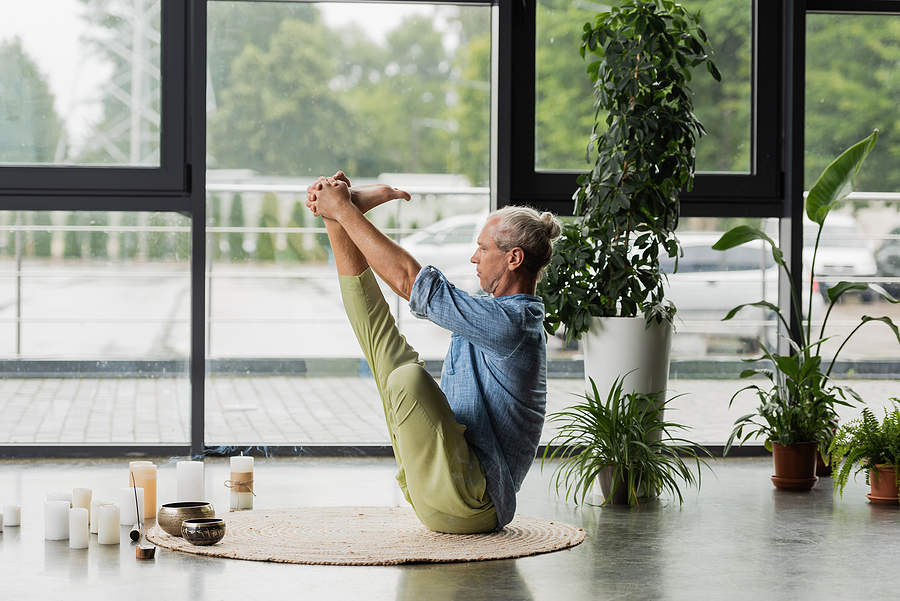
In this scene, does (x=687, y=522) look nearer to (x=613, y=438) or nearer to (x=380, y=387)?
(x=613, y=438)

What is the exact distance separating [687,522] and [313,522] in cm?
104

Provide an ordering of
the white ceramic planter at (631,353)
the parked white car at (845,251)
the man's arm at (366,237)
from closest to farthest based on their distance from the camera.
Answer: the man's arm at (366,237) < the white ceramic planter at (631,353) < the parked white car at (845,251)

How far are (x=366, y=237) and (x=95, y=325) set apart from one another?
248 cm

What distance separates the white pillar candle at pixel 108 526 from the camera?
7.64 ft

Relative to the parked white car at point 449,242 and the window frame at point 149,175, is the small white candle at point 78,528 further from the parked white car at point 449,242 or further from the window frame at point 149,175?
the parked white car at point 449,242

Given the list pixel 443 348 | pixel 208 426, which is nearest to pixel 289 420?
pixel 208 426

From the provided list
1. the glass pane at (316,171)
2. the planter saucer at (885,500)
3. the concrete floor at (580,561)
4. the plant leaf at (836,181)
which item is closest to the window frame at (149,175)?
the glass pane at (316,171)

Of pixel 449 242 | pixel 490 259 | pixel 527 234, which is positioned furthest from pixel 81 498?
pixel 449 242

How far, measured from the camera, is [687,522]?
8.87 feet

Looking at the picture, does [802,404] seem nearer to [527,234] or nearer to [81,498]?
[527,234]

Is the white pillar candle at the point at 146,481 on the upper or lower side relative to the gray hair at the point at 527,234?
lower

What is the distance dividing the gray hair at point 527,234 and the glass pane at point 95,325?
84.1 inches

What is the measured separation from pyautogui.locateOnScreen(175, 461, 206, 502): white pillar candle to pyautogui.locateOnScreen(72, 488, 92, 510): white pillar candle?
0.83 ft

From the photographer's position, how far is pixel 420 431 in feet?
7.23
